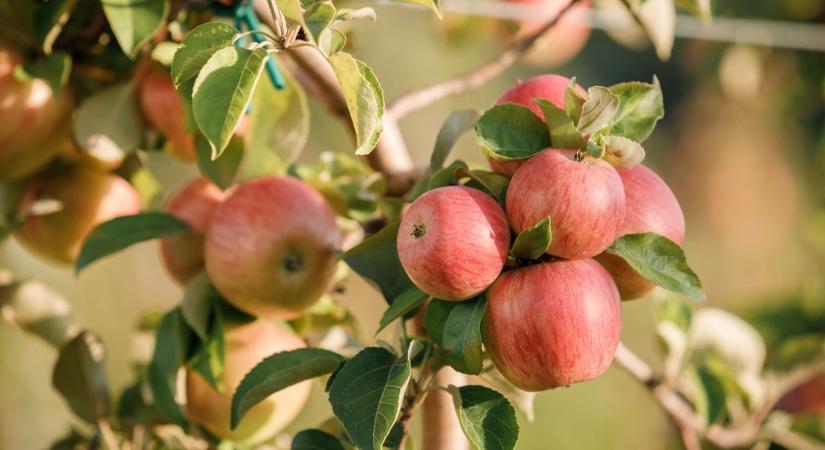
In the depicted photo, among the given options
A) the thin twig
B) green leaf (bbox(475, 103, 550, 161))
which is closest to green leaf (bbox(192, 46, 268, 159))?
green leaf (bbox(475, 103, 550, 161))

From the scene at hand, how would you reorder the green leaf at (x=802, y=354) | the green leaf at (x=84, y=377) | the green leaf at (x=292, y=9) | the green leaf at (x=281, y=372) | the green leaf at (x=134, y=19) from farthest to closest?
the green leaf at (x=802, y=354), the green leaf at (x=84, y=377), the green leaf at (x=134, y=19), the green leaf at (x=281, y=372), the green leaf at (x=292, y=9)

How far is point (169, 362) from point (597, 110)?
38cm

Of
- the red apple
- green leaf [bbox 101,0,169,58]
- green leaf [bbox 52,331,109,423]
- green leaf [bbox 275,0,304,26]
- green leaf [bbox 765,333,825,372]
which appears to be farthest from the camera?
the red apple

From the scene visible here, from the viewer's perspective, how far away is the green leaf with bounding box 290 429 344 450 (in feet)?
1.87

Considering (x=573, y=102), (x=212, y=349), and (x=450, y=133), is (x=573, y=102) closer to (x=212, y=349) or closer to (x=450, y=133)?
(x=450, y=133)

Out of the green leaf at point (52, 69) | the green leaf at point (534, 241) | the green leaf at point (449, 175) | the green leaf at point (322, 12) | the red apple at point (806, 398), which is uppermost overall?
the green leaf at point (322, 12)

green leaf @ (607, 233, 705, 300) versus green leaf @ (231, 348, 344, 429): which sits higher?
green leaf @ (607, 233, 705, 300)

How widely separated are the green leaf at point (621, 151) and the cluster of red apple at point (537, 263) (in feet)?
0.04

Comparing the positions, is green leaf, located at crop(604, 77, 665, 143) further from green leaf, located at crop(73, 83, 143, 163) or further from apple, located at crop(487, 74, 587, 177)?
green leaf, located at crop(73, 83, 143, 163)

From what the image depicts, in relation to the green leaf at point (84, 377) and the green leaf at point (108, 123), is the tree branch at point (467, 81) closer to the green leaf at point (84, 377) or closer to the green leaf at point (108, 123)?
the green leaf at point (108, 123)

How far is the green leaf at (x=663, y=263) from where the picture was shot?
0.49m

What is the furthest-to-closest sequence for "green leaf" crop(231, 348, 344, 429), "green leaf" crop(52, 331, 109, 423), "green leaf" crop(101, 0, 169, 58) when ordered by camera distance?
"green leaf" crop(52, 331, 109, 423) → "green leaf" crop(101, 0, 169, 58) → "green leaf" crop(231, 348, 344, 429)

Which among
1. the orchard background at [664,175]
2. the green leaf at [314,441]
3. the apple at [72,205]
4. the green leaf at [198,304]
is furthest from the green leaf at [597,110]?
the apple at [72,205]

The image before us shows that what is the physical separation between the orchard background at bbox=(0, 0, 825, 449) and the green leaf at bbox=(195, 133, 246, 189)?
7 centimetres
